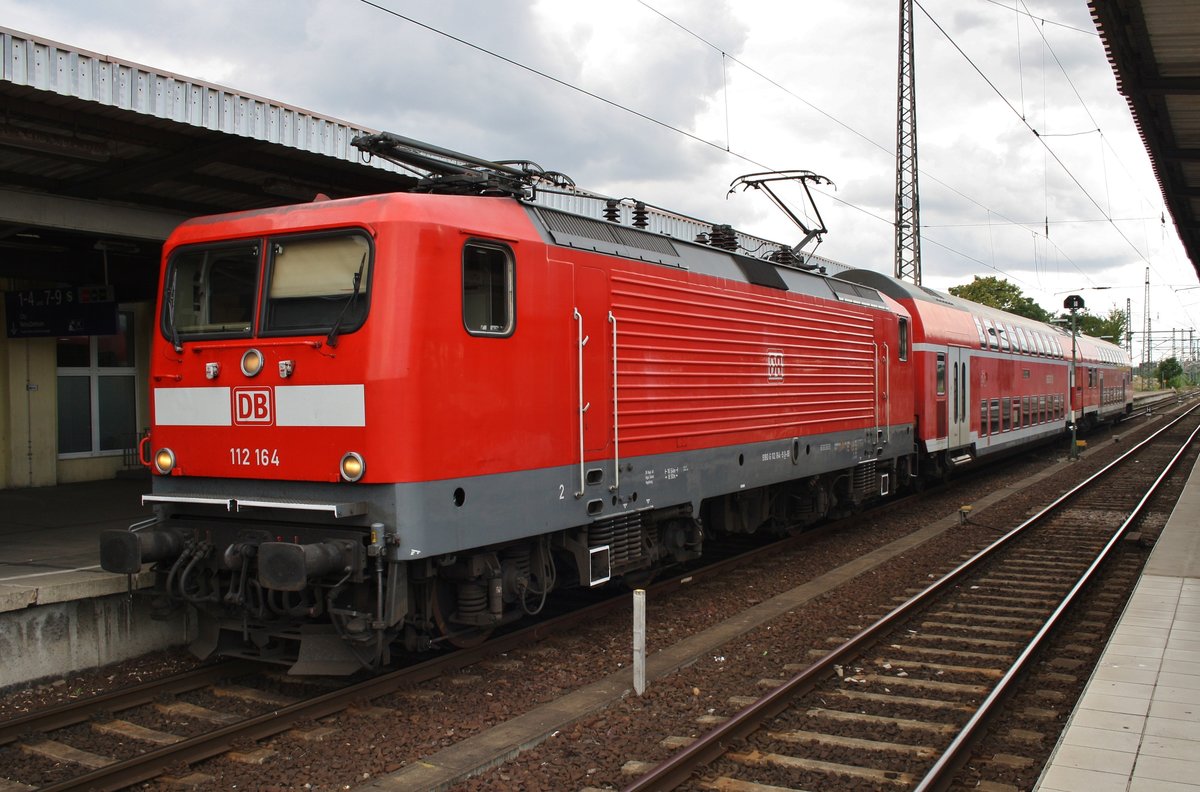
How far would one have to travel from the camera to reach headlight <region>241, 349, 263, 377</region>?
6.75 metres

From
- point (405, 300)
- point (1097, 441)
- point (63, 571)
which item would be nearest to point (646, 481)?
point (405, 300)

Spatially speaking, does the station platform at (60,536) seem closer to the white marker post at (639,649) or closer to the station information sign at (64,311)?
the station information sign at (64,311)

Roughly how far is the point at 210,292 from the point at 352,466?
6.85ft

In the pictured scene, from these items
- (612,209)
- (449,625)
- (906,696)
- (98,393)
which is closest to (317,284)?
(449,625)

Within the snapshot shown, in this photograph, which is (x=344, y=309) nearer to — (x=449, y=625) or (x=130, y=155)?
(x=449, y=625)

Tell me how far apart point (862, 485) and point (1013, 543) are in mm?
2216

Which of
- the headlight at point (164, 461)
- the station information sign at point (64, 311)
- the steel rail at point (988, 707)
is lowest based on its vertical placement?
the steel rail at point (988, 707)

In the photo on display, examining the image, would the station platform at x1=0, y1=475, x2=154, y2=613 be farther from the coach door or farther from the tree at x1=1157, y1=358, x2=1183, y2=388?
the tree at x1=1157, y1=358, x2=1183, y2=388

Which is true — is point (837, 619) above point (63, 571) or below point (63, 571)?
below

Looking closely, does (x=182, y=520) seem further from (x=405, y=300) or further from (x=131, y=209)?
(x=131, y=209)

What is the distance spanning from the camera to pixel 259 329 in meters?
6.84

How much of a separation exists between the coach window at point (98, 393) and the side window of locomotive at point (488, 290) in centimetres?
1022

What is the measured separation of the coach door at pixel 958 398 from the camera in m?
18.2

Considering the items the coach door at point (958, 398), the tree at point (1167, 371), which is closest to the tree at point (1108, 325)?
the tree at point (1167, 371)
